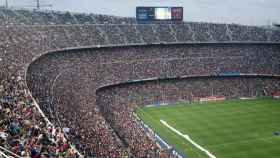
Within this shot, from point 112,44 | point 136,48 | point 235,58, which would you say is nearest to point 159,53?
point 136,48

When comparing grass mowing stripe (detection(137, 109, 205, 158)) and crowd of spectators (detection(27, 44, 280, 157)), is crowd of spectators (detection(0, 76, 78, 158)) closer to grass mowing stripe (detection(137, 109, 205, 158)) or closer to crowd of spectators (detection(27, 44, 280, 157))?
crowd of spectators (detection(27, 44, 280, 157))

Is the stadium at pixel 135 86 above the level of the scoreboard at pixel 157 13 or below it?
below

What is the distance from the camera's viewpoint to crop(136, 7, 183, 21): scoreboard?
232 feet

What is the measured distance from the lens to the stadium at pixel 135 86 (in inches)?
1030

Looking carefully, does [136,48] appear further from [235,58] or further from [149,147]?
[149,147]

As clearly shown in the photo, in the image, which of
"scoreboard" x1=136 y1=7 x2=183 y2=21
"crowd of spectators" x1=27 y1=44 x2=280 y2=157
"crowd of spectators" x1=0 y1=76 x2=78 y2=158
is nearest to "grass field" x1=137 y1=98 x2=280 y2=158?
"crowd of spectators" x1=27 y1=44 x2=280 y2=157

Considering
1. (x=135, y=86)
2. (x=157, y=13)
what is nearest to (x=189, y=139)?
(x=135, y=86)

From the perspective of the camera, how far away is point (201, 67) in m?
66.4

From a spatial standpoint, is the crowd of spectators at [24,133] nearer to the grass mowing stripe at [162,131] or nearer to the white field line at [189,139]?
the grass mowing stripe at [162,131]

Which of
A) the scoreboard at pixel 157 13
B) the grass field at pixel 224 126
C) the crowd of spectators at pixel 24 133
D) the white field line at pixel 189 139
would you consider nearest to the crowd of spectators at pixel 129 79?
the grass field at pixel 224 126

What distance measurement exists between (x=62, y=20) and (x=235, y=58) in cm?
2750

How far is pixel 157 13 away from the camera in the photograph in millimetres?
71188

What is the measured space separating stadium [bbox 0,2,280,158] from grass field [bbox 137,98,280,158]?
109mm

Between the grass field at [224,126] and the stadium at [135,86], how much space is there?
0.11 m
